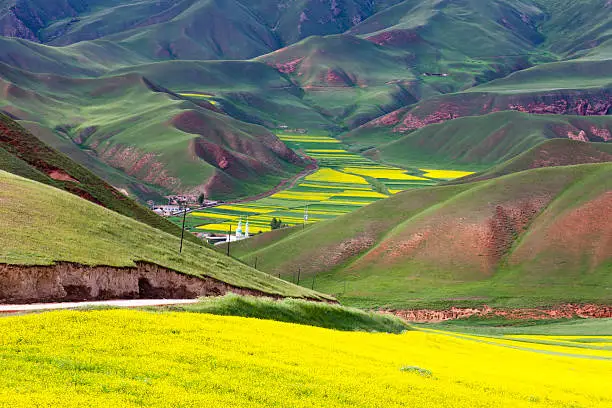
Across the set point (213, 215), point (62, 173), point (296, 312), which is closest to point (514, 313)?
point (62, 173)

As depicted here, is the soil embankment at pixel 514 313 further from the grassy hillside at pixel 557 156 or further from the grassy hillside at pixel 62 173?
the grassy hillside at pixel 557 156

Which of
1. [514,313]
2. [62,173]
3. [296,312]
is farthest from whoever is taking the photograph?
[514,313]

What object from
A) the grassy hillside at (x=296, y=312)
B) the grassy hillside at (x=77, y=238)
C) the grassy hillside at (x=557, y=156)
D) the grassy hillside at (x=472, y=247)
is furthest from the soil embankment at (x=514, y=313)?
the grassy hillside at (x=557, y=156)

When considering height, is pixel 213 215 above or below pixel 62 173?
above

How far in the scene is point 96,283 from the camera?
38812 mm

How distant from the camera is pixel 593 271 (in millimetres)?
101938

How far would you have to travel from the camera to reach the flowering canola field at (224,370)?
754 inches

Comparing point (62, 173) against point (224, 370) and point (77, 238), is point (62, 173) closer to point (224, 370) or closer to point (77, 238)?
point (77, 238)

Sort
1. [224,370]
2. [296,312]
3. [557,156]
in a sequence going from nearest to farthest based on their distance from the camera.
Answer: [224,370], [296,312], [557,156]

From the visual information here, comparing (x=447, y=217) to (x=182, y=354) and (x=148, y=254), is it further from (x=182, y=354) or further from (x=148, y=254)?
(x=182, y=354)

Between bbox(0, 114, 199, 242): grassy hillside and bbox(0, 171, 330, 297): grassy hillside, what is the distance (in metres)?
20.0

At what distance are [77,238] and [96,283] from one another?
4262 mm

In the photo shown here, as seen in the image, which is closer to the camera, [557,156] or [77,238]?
[77,238]

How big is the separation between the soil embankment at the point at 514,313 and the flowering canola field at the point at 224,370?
198 ft
